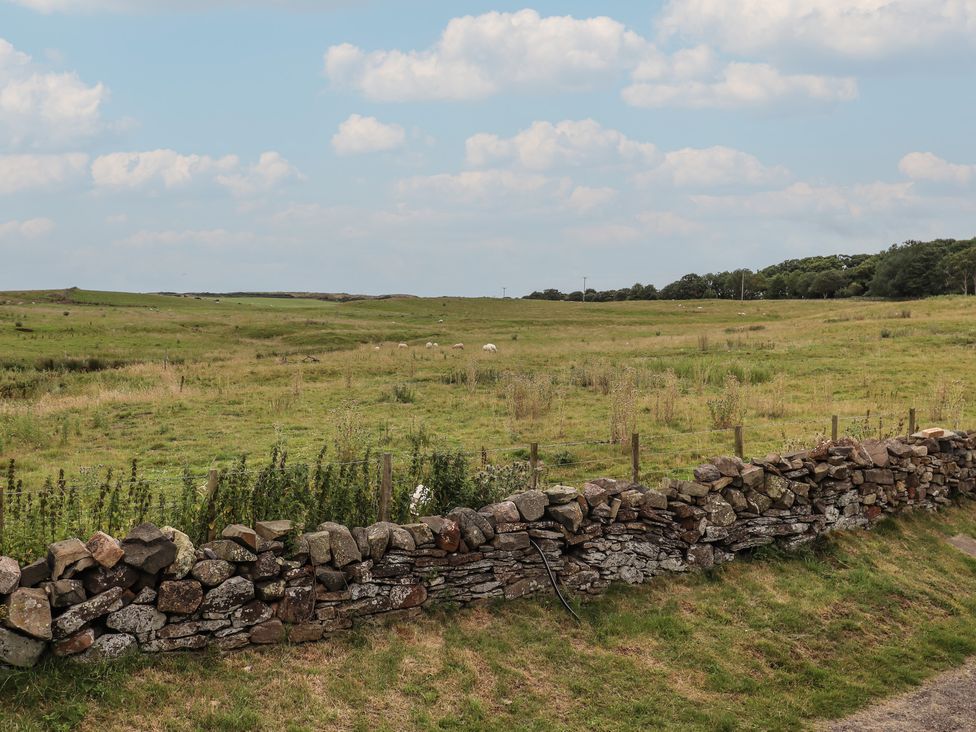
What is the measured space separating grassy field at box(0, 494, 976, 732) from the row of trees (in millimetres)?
98157

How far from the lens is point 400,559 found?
8.45m

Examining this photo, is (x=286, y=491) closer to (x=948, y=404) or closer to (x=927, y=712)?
(x=927, y=712)

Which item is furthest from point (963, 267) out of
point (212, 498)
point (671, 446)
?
point (212, 498)

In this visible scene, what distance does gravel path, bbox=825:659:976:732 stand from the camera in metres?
7.81

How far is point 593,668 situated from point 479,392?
17.6 m

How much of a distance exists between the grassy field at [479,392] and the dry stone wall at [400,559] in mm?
2891

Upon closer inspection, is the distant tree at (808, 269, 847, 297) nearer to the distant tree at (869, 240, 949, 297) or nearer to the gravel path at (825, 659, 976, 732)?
the distant tree at (869, 240, 949, 297)

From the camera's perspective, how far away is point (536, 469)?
38.9 feet

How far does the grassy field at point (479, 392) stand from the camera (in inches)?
683

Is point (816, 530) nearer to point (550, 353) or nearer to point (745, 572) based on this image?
point (745, 572)

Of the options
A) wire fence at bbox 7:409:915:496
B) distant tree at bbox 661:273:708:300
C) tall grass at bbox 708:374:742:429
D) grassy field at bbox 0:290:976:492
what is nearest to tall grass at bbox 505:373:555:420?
grassy field at bbox 0:290:976:492

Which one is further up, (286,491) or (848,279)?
(848,279)

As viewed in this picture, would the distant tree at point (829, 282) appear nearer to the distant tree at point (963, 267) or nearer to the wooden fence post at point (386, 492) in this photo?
the distant tree at point (963, 267)

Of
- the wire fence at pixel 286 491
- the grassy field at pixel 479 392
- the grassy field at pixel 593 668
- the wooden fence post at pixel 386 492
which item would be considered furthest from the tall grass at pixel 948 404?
the wooden fence post at pixel 386 492
